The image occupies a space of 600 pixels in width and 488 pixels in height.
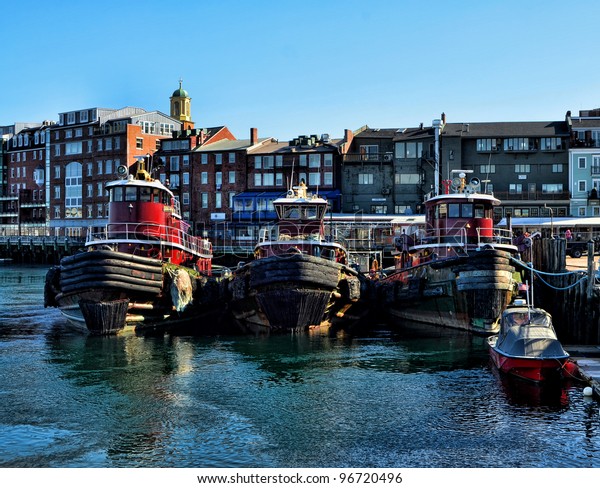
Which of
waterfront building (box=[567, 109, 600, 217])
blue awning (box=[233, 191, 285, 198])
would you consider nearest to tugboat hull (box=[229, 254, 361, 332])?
waterfront building (box=[567, 109, 600, 217])

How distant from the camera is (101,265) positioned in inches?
1252

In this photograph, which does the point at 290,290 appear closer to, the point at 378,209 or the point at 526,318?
the point at 526,318

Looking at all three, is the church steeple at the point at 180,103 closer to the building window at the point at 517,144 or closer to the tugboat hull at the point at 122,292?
the building window at the point at 517,144

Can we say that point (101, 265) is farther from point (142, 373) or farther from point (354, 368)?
point (354, 368)

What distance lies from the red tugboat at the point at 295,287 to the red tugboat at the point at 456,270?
2.87 meters

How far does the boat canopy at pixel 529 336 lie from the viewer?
2409 centimetres

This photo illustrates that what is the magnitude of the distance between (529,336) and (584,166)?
2415 inches

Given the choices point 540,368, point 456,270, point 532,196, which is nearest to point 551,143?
point 532,196

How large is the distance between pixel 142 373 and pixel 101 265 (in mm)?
7437

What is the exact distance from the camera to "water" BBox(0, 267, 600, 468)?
17.4 metres

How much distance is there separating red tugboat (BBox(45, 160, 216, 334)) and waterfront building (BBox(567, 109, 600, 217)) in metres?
52.2

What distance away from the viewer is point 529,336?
24.5m

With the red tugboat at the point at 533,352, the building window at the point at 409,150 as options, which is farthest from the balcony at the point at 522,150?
the red tugboat at the point at 533,352
